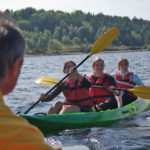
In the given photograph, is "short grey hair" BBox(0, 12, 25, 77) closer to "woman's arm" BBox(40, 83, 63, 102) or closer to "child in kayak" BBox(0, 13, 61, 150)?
"child in kayak" BBox(0, 13, 61, 150)

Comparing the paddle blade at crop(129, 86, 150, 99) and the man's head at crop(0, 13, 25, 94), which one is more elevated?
the man's head at crop(0, 13, 25, 94)

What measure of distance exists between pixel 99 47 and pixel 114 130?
165cm

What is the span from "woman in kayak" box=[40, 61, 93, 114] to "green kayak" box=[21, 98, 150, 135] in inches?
6.4

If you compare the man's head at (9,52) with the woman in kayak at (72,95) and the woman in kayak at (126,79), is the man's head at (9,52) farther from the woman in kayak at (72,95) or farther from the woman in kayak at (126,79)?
the woman in kayak at (126,79)

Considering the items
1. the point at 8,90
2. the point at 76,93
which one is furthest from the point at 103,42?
the point at 8,90

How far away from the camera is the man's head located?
83 cm

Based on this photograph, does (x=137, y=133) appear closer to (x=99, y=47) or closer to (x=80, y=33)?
(x=99, y=47)

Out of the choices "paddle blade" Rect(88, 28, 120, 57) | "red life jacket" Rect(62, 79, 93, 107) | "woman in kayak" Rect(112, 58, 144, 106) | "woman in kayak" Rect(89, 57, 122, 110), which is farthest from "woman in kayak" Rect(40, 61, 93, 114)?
"woman in kayak" Rect(112, 58, 144, 106)

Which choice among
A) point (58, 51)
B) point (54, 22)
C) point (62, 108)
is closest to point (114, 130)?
point (62, 108)

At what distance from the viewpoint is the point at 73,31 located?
3669 inches

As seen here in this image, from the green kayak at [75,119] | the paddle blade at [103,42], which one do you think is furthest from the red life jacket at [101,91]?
the paddle blade at [103,42]

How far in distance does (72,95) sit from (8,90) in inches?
181

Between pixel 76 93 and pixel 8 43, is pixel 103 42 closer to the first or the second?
pixel 76 93

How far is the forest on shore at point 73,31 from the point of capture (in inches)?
2916
